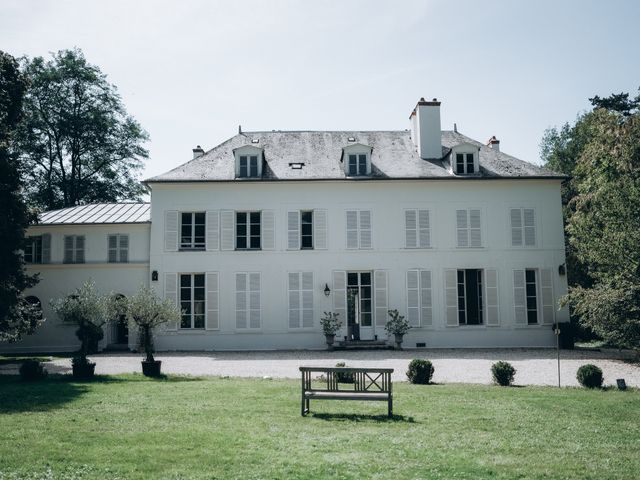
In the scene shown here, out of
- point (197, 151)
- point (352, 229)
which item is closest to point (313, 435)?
point (352, 229)

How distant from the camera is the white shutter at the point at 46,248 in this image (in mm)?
22719

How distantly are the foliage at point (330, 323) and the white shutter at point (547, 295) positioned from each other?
819 cm

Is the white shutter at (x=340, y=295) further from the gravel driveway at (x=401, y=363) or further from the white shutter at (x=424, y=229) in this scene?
the white shutter at (x=424, y=229)

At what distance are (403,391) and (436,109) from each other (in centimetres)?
1638

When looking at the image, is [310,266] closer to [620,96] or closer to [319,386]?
[319,386]

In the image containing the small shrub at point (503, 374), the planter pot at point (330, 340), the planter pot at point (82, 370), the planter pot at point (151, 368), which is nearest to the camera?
the small shrub at point (503, 374)

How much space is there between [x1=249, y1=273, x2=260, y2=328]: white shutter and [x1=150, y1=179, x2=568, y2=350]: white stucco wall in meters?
0.24

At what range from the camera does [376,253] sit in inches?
893

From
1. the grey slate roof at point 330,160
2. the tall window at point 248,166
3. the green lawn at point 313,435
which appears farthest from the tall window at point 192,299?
the green lawn at point 313,435

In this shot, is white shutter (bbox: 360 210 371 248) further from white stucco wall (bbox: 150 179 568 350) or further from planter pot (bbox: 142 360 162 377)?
planter pot (bbox: 142 360 162 377)

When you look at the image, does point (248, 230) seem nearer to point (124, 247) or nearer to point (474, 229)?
point (124, 247)

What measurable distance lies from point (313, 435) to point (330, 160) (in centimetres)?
1754

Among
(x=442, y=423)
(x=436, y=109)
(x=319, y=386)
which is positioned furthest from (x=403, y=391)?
(x=436, y=109)

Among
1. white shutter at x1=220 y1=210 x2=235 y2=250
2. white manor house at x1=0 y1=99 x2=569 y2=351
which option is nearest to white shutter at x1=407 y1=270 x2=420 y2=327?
white manor house at x1=0 y1=99 x2=569 y2=351
